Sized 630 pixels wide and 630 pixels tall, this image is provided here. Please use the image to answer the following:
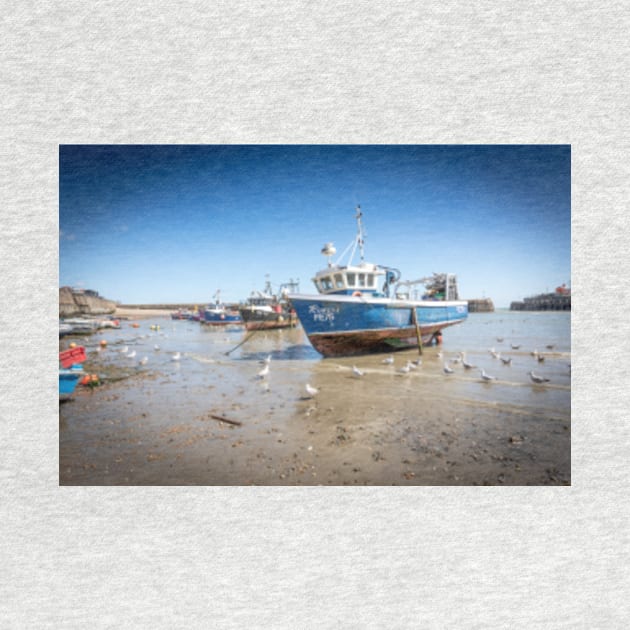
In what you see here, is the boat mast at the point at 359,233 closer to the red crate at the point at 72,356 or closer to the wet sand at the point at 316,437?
the wet sand at the point at 316,437

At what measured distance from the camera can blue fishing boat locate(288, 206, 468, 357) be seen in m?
3.96

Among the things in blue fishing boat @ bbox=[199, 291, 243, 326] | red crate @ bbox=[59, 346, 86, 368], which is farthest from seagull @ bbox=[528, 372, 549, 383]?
red crate @ bbox=[59, 346, 86, 368]

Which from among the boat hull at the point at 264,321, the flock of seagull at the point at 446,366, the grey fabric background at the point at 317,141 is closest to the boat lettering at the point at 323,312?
the flock of seagull at the point at 446,366

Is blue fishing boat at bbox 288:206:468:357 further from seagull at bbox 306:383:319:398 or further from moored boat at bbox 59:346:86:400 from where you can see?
moored boat at bbox 59:346:86:400

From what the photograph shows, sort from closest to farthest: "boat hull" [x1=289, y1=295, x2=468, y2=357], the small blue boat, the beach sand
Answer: the beach sand → the small blue boat → "boat hull" [x1=289, y1=295, x2=468, y2=357]

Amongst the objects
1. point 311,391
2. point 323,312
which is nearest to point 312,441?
point 311,391

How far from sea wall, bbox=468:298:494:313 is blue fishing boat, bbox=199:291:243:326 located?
102 inches

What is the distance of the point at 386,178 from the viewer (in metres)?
2.35

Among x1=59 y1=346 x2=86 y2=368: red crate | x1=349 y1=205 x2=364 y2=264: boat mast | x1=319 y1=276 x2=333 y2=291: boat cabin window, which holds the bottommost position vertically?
x1=59 y1=346 x2=86 y2=368: red crate

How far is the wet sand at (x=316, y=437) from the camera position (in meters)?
2.02

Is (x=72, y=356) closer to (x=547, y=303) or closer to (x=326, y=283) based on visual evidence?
(x=326, y=283)

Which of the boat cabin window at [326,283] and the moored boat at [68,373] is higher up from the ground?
the boat cabin window at [326,283]

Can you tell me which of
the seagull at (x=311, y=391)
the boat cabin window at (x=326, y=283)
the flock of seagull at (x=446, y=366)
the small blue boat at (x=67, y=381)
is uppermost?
the boat cabin window at (x=326, y=283)

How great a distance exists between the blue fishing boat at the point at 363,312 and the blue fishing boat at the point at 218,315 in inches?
45.5
